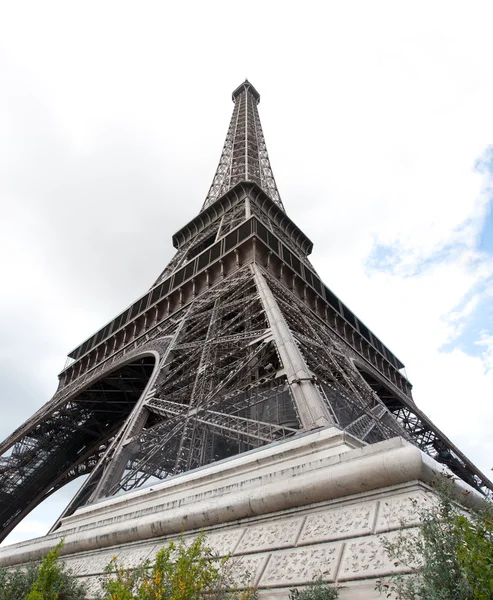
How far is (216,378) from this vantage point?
1114 centimetres

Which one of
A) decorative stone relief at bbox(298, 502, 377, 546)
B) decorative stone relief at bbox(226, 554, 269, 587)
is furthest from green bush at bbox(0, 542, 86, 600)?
decorative stone relief at bbox(298, 502, 377, 546)

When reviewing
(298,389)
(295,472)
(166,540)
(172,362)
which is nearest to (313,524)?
(295,472)

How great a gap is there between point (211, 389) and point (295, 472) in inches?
231

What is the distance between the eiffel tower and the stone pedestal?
130cm

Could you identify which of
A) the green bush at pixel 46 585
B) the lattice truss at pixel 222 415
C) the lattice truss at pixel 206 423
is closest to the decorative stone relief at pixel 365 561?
the green bush at pixel 46 585

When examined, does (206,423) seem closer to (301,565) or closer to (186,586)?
(301,565)

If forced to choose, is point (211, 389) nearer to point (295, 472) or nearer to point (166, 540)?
point (166, 540)

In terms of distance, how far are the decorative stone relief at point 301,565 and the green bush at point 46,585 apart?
1966mm

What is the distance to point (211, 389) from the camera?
9820 millimetres

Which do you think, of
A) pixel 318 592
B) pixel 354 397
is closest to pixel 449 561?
pixel 318 592

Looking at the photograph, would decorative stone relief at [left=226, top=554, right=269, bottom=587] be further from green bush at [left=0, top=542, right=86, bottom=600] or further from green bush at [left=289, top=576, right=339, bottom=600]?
green bush at [left=0, top=542, right=86, bottom=600]

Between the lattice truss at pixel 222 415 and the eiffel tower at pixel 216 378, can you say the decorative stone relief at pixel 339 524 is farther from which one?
the lattice truss at pixel 222 415

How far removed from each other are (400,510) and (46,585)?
3.63 m

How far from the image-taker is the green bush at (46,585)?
12.5ft
